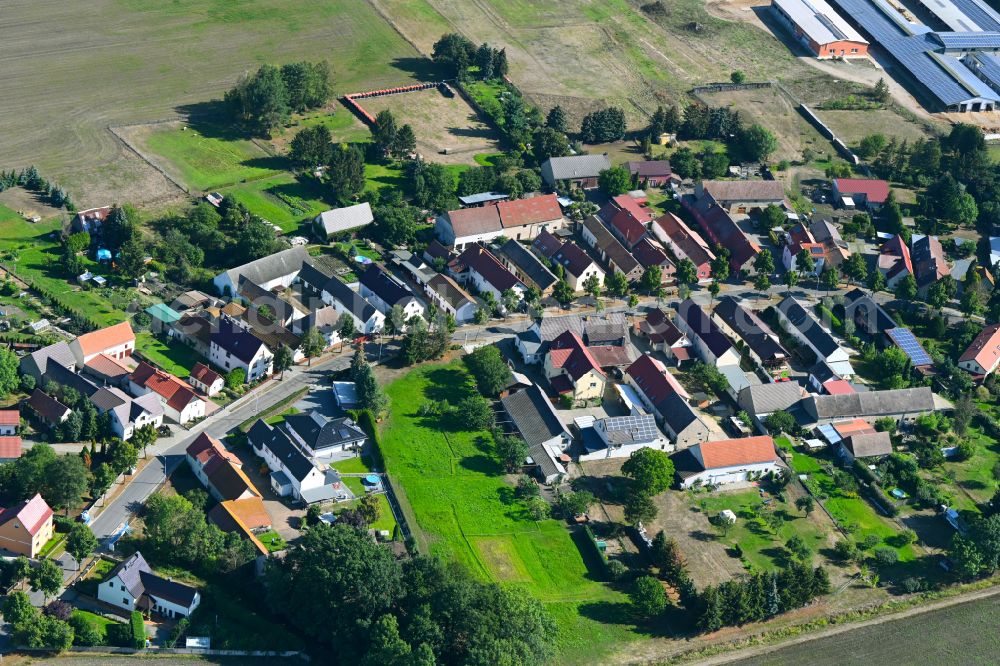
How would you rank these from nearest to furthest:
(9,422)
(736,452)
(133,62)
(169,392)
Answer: (9,422), (736,452), (169,392), (133,62)

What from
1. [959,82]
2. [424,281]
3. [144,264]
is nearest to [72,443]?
[144,264]

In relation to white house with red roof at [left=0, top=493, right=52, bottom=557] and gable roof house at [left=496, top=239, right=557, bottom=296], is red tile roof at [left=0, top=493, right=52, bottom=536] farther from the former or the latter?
→ gable roof house at [left=496, top=239, right=557, bottom=296]

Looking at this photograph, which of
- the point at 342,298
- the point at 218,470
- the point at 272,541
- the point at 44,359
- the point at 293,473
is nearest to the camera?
the point at 272,541

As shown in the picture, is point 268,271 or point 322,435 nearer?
point 322,435

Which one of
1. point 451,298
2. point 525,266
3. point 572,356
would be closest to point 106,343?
point 451,298

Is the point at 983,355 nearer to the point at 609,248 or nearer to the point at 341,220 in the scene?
the point at 609,248

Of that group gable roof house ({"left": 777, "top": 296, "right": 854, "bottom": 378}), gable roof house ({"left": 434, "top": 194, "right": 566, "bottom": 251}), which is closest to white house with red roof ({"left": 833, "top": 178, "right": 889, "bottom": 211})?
gable roof house ({"left": 777, "top": 296, "right": 854, "bottom": 378})

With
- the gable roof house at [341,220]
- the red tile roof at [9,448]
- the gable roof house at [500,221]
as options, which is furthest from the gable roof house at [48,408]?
the gable roof house at [500,221]
